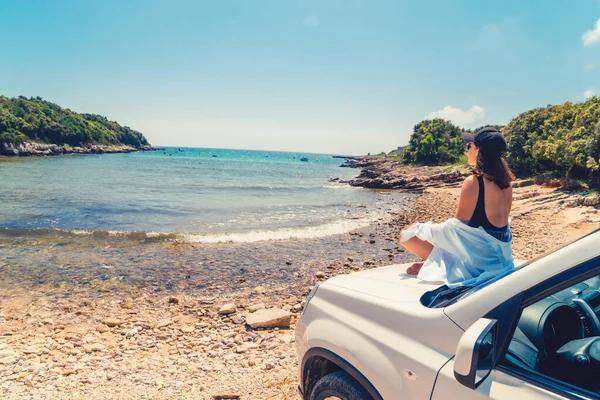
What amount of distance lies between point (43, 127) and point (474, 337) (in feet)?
358

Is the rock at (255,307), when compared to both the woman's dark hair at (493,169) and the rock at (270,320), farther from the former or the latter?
the woman's dark hair at (493,169)

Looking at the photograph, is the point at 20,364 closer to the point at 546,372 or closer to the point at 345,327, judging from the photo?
the point at 345,327

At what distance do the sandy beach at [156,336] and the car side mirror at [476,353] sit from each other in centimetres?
280

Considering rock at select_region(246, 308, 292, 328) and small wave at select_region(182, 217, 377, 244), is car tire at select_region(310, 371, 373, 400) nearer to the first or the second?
rock at select_region(246, 308, 292, 328)

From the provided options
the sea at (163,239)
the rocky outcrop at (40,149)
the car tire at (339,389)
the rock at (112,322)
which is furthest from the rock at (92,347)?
the rocky outcrop at (40,149)

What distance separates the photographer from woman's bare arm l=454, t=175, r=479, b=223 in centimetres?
320

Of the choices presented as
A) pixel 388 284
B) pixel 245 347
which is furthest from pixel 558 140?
pixel 388 284

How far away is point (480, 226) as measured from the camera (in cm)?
312

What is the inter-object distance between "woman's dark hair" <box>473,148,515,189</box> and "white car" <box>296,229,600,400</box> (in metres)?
1.20

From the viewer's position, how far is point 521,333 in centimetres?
167

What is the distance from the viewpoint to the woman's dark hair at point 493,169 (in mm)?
3127

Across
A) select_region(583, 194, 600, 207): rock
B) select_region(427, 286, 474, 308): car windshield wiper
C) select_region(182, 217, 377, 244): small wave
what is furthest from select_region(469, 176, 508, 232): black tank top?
select_region(583, 194, 600, 207): rock

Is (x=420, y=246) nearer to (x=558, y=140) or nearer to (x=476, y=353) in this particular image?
(x=476, y=353)

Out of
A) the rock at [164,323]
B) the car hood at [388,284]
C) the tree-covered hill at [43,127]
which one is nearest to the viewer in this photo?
the car hood at [388,284]
